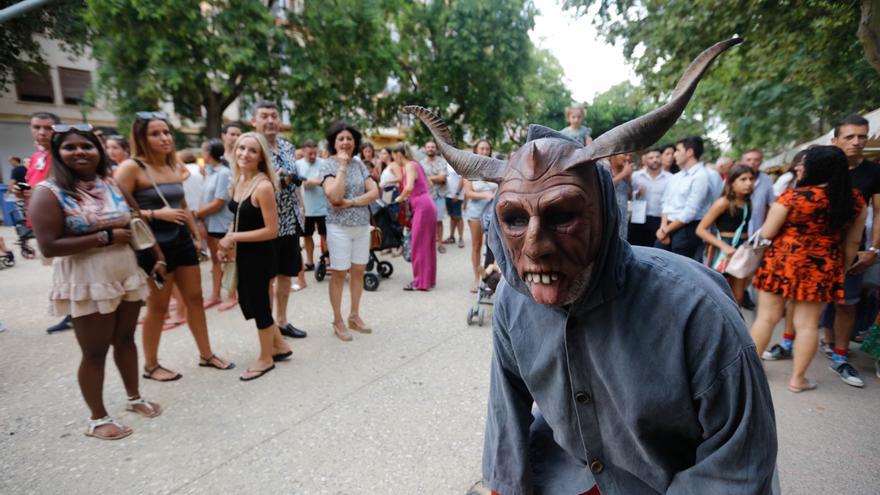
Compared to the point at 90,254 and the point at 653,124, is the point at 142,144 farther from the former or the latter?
the point at 653,124

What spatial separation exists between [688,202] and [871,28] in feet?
9.11

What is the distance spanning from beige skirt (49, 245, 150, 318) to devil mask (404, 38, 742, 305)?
284cm

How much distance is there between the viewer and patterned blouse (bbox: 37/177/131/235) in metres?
2.65

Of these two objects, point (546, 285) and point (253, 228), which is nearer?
point (546, 285)

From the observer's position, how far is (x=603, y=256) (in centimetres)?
111

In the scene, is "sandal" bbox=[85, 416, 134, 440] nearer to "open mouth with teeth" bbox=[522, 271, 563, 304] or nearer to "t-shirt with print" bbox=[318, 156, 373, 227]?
"t-shirt with print" bbox=[318, 156, 373, 227]

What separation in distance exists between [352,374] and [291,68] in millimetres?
12528

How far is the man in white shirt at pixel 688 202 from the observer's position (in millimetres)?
4836

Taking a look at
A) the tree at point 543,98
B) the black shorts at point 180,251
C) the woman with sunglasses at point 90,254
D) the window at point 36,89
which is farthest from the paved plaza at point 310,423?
the window at point 36,89

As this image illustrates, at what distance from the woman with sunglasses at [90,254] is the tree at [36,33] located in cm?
424

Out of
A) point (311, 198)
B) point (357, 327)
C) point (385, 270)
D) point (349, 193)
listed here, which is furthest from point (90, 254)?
point (385, 270)

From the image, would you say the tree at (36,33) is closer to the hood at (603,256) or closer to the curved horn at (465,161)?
the curved horn at (465,161)

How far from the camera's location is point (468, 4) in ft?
57.6

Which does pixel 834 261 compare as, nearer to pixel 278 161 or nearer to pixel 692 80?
pixel 692 80
